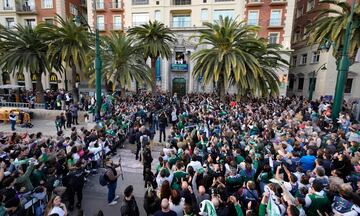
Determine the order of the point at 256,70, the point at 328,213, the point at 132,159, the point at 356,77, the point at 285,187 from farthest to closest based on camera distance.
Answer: the point at 356,77 < the point at 256,70 < the point at 132,159 < the point at 285,187 < the point at 328,213

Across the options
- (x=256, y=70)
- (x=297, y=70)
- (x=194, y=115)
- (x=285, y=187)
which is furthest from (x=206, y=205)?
(x=297, y=70)

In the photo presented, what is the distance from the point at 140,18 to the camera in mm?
29734

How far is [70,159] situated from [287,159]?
6.30m

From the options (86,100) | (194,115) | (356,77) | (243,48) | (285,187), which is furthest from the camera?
(356,77)

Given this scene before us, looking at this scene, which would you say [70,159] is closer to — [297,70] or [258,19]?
[258,19]

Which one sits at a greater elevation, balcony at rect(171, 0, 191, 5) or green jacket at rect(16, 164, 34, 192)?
balcony at rect(171, 0, 191, 5)

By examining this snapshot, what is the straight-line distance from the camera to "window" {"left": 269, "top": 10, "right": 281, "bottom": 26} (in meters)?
26.4

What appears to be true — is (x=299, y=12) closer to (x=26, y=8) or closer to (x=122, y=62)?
(x=122, y=62)

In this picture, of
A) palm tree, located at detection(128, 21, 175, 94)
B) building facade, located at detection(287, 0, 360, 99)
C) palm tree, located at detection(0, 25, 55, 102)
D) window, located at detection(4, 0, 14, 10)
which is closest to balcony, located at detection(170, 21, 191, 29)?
palm tree, located at detection(128, 21, 175, 94)

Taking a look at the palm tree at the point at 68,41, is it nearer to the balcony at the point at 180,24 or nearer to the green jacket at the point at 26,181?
the balcony at the point at 180,24

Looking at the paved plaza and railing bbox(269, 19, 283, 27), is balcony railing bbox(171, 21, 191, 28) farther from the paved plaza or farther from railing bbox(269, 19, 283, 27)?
the paved plaza

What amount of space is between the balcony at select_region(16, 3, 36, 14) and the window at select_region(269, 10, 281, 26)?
107 feet

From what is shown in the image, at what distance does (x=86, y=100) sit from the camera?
1870 centimetres

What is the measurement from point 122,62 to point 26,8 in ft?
75.7
